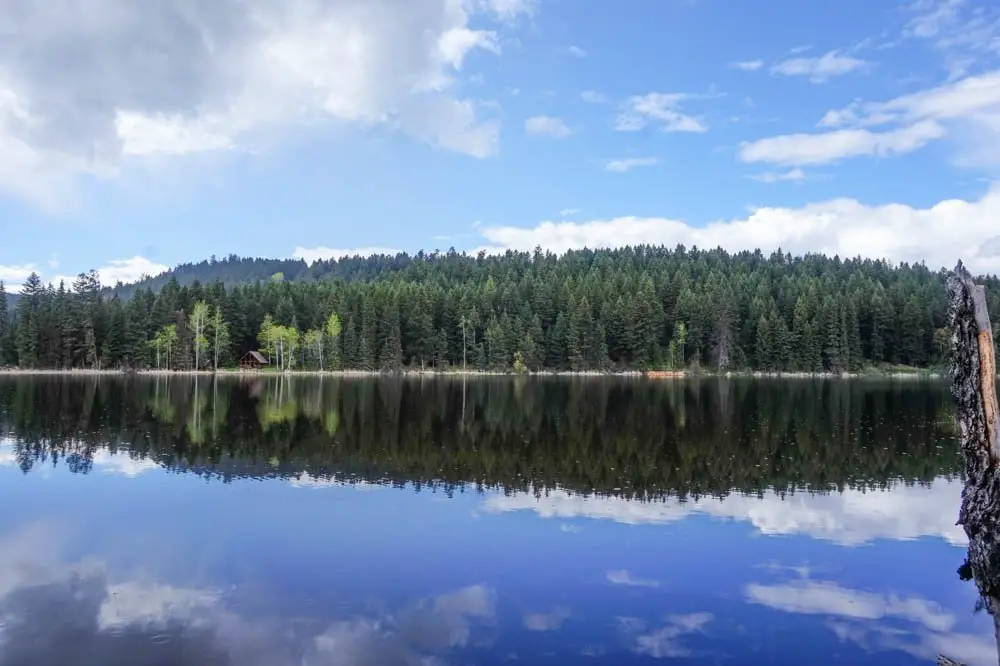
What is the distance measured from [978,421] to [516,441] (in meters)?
31.7

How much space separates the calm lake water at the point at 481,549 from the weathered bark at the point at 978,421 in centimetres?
566

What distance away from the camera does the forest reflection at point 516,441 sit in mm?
29484

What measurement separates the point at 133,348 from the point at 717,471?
126 metres

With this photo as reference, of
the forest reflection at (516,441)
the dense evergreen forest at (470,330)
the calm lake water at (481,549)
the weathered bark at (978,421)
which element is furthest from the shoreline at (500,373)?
the weathered bark at (978,421)

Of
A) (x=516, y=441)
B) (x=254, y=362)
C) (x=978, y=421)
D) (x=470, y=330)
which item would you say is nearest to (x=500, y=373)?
(x=470, y=330)

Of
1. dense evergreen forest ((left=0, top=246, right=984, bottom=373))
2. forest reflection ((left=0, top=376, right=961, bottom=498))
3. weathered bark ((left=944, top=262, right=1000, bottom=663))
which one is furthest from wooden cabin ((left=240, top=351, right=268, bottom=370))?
weathered bark ((left=944, top=262, right=1000, bottom=663))

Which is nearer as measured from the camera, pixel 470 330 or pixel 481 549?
pixel 481 549

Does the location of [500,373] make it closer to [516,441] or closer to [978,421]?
[516,441]

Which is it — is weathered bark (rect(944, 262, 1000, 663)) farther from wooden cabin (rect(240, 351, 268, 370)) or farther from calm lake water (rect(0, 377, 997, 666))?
wooden cabin (rect(240, 351, 268, 370))

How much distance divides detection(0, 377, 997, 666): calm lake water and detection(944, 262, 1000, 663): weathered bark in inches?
223

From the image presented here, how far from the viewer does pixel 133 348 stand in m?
130

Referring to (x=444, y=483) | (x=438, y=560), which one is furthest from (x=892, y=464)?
(x=438, y=560)

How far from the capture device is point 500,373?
140m

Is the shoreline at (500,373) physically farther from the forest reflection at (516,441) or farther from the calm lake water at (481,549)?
the calm lake water at (481,549)
